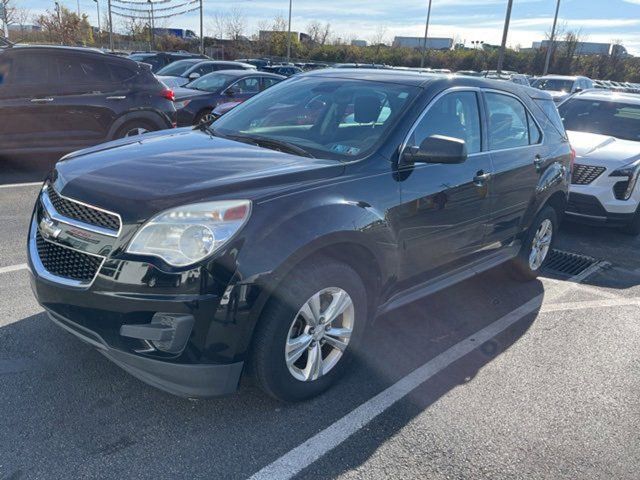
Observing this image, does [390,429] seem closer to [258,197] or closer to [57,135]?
[258,197]

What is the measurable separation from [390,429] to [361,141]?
5.56ft

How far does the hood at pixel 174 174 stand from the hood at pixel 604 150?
498 centimetres

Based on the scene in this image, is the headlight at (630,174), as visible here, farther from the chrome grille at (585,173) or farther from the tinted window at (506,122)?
the tinted window at (506,122)

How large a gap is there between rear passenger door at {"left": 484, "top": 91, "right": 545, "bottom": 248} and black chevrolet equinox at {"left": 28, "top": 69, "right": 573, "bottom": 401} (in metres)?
0.03

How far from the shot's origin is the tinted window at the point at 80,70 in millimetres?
8000

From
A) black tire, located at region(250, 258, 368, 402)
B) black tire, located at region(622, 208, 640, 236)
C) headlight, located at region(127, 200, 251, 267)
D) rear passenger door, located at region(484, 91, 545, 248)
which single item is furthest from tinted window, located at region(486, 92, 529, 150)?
A: black tire, located at region(622, 208, 640, 236)

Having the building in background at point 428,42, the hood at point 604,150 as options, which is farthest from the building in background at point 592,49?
the hood at point 604,150

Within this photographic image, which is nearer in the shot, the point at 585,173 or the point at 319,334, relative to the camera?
the point at 319,334

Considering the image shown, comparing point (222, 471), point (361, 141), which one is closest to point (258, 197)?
point (361, 141)

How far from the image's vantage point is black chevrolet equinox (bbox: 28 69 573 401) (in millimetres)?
2545

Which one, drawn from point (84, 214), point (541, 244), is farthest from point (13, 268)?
point (541, 244)

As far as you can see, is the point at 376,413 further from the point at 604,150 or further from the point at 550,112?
the point at 604,150

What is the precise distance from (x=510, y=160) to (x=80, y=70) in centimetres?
646

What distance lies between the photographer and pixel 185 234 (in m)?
2.55
